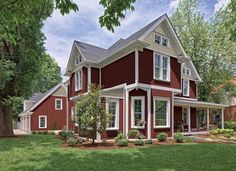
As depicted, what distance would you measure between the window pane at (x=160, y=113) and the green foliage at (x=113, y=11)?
1239cm

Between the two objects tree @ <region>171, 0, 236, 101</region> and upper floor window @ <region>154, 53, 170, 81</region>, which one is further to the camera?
tree @ <region>171, 0, 236, 101</region>

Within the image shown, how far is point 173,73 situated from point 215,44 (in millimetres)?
15659

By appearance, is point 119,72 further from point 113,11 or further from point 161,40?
point 113,11

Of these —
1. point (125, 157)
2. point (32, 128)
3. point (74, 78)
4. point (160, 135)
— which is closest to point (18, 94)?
point (74, 78)

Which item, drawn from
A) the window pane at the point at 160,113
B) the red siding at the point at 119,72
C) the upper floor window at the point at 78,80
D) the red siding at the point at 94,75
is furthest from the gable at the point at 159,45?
the upper floor window at the point at 78,80

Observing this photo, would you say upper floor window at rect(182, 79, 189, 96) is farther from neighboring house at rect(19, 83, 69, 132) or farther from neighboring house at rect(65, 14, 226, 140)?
neighboring house at rect(19, 83, 69, 132)

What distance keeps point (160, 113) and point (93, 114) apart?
5.59 metres

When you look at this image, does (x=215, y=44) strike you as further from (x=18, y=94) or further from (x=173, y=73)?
(x=18, y=94)

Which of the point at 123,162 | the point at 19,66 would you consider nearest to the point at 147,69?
the point at 123,162

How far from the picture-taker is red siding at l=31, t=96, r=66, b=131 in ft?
101

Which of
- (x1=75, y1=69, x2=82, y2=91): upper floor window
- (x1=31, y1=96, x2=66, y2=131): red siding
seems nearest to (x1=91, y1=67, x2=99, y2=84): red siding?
(x1=75, y1=69, x2=82, y2=91): upper floor window

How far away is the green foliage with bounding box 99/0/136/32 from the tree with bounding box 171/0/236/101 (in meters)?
28.3

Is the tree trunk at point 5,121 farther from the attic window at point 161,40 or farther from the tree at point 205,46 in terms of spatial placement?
the tree at point 205,46

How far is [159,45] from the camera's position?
17.4 m
